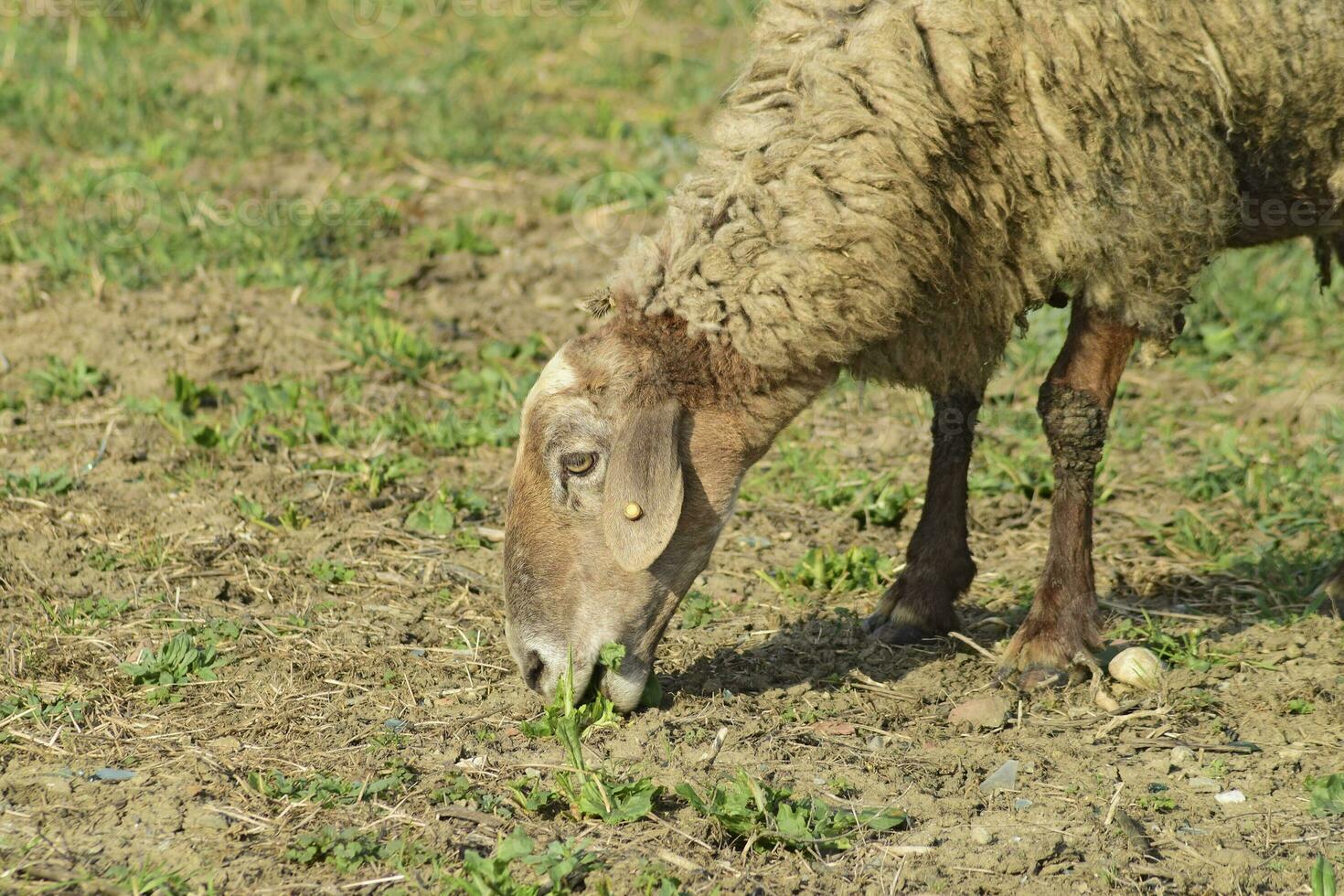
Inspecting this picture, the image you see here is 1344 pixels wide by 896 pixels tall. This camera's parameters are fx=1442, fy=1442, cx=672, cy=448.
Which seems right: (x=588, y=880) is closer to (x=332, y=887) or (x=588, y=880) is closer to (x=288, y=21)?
(x=332, y=887)

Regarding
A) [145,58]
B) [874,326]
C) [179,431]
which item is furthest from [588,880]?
[145,58]

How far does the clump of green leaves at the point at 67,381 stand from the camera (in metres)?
5.58

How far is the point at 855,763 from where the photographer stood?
3.50 m

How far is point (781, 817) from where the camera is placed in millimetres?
3113

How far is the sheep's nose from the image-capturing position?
3674 millimetres

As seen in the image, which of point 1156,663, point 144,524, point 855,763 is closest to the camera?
point 855,763

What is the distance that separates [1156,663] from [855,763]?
105 centimetres

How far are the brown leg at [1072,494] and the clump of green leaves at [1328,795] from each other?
2.46 feet
